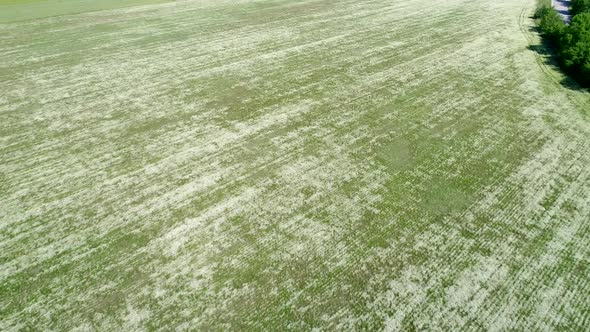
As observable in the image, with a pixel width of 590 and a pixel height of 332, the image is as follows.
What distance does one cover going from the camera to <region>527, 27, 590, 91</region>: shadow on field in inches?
783

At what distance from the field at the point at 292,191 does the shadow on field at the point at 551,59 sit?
0.63 ft

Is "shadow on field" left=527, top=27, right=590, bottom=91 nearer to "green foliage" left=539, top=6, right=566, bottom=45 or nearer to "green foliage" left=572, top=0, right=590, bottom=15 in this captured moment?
"green foliage" left=539, top=6, right=566, bottom=45

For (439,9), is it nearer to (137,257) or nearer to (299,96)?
(299,96)

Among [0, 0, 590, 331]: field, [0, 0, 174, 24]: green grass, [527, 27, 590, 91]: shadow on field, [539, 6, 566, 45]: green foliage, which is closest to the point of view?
[0, 0, 590, 331]: field

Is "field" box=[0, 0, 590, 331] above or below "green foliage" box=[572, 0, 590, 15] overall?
below

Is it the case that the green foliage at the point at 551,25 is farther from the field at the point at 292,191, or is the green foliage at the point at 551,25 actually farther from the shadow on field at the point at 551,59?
the field at the point at 292,191

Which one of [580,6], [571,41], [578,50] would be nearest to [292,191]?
[578,50]

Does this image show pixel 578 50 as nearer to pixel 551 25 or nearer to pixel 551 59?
pixel 551 59

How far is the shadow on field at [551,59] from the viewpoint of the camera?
19.9 metres

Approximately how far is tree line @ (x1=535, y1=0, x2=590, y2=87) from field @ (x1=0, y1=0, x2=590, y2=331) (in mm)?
856

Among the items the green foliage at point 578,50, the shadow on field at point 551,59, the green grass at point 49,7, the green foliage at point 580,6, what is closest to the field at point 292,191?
the shadow on field at point 551,59

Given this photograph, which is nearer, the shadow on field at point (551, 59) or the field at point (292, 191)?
the field at point (292, 191)

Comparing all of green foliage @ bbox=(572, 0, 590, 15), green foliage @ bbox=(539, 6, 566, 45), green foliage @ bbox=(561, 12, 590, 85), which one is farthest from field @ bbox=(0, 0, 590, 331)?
green foliage @ bbox=(572, 0, 590, 15)

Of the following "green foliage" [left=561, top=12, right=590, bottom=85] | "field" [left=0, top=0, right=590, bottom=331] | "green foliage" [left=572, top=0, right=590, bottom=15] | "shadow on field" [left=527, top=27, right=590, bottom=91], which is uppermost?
"green foliage" [left=572, top=0, right=590, bottom=15]
